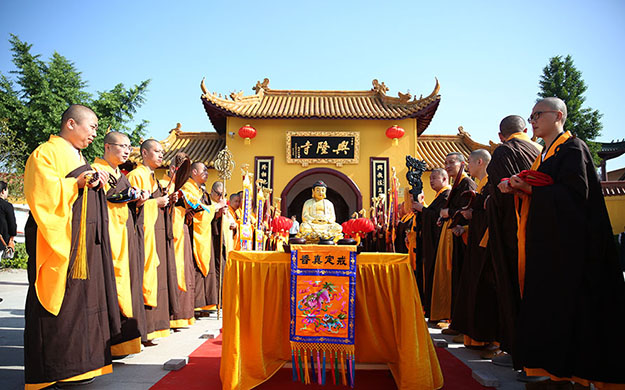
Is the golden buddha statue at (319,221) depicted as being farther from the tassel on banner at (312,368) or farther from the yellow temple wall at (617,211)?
the yellow temple wall at (617,211)

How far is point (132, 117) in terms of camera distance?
15.7 m

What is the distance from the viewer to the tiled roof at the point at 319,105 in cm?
1209

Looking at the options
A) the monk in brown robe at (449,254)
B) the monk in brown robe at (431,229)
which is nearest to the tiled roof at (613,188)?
the monk in brown robe at (431,229)

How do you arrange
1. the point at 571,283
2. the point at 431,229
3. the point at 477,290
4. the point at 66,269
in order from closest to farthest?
1. the point at 571,283
2. the point at 66,269
3. the point at 477,290
4. the point at 431,229

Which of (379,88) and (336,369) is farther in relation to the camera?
(379,88)

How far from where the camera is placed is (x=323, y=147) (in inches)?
485

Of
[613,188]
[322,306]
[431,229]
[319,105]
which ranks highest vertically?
[319,105]

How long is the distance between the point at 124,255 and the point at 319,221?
252 centimetres

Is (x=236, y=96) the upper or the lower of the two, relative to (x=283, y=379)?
upper

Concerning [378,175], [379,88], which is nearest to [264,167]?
[378,175]

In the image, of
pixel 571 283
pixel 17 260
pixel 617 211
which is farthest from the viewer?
pixel 617 211

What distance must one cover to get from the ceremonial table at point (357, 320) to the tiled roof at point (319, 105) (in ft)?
32.9

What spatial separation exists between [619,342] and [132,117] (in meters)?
16.8

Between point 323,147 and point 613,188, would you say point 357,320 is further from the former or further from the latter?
point 613,188
